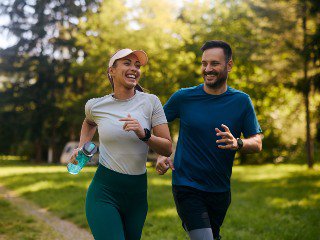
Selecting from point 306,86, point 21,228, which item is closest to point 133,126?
point 21,228

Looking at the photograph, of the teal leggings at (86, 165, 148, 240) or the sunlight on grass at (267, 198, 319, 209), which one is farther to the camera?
the sunlight on grass at (267, 198, 319, 209)

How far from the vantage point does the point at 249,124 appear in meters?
4.44

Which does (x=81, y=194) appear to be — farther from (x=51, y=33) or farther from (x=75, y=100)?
(x=51, y=33)

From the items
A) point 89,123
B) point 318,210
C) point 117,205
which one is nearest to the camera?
point 117,205

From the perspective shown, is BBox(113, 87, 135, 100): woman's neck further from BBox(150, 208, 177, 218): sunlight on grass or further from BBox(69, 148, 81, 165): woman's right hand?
BBox(150, 208, 177, 218): sunlight on grass

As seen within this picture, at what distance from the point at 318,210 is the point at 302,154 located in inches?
1048

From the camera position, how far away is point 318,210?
10.9 meters

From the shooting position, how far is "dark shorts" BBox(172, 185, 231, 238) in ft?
13.9

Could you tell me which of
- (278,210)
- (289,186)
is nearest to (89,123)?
(278,210)

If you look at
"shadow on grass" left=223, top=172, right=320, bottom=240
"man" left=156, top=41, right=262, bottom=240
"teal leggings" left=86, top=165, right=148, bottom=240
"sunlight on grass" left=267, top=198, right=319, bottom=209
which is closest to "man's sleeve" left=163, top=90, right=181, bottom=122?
"man" left=156, top=41, right=262, bottom=240

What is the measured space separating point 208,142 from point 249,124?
1.36 ft

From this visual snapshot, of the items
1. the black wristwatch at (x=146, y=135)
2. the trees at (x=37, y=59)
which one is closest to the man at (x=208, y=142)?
the black wristwatch at (x=146, y=135)

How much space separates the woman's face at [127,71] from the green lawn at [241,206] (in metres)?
4.51

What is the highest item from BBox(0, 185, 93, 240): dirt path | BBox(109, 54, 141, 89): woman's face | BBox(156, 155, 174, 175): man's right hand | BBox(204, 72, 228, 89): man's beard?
BBox(109, 54, 141, 89): woman's face
